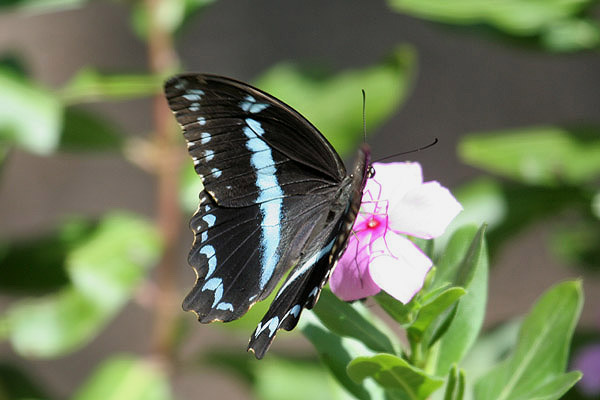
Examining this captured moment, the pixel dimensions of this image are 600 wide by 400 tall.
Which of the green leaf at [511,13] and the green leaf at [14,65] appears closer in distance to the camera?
the green leaf at [511,13]

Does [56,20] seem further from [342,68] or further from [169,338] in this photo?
[169,338]

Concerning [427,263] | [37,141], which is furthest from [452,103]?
[427,263]

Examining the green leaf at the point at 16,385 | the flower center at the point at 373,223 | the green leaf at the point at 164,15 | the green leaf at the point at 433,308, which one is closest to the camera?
the green leaf at the point at 433,308

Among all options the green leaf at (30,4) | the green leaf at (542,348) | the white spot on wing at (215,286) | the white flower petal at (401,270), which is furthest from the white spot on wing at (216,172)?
the green leaf at (30,4)

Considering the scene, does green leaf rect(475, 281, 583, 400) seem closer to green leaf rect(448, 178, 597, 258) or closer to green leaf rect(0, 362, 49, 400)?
green leaf rect(448, 178, 597, 258)

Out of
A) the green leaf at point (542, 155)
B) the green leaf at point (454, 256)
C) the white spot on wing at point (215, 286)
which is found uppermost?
the green leaf at point (454, 256)

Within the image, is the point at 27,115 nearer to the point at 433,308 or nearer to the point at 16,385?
the point at 16,385

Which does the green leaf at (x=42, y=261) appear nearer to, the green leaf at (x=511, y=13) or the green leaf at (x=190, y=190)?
the green leaf at (x=190, y=190)
